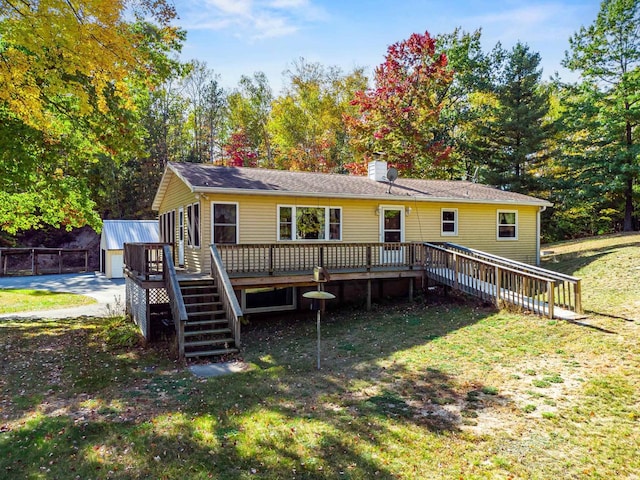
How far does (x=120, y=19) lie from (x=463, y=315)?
37.5 ft

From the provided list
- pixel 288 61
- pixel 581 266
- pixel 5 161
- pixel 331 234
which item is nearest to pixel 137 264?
pixel 5 161

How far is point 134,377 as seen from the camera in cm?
784

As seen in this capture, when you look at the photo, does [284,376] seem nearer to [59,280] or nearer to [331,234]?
[331,234]

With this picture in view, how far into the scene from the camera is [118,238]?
2738 cm

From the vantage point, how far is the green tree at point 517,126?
25.6 metres

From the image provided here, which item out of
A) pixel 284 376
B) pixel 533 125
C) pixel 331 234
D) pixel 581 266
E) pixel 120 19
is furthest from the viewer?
pixel 533 125

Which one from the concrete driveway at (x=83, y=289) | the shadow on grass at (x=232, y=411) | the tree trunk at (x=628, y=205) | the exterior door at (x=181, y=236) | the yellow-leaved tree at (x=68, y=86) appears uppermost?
the yellow-leaved tree at (x=68, y=86)

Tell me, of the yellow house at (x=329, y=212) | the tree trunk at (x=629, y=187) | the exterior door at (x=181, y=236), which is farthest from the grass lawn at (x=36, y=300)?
the tree trunk at (x=629, y=187)

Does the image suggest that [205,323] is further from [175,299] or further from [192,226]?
[192,226]

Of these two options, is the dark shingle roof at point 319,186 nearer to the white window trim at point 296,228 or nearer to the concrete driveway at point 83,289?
the white window trim at point 296,228

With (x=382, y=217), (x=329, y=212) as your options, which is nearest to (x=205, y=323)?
(x=329, y=212)

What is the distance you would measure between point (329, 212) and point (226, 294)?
5161 mm

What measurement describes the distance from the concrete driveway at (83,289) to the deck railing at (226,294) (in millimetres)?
6444

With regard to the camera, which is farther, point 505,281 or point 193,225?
point 193,225
